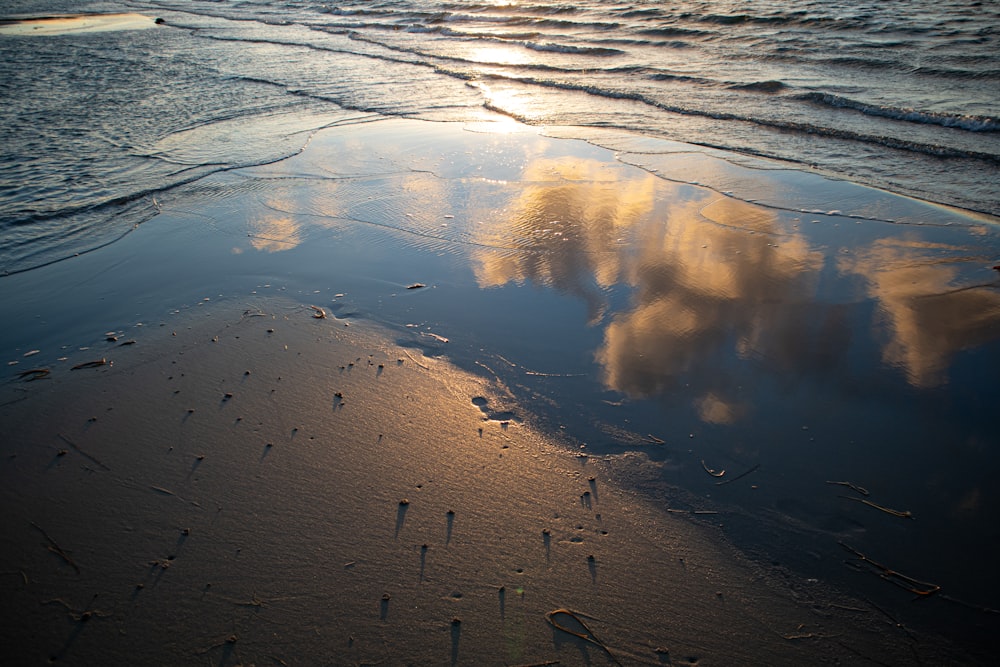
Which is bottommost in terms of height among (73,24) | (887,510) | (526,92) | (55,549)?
(55,549)

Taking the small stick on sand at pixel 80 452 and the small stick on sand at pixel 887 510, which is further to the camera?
the small stick on sand at pixel 80 452

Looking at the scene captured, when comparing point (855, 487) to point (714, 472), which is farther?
point (714, 472)

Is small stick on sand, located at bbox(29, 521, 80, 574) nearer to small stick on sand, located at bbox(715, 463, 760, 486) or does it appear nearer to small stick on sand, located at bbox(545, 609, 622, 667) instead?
small stick on sand, located at bbox(545, 609, 622, 667)

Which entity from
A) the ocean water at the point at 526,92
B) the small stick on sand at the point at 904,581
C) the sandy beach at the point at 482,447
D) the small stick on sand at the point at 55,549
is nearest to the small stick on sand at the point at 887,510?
the sandy beach at the point at 482,447

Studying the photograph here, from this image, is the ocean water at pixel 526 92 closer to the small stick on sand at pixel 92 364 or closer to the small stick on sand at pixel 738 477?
the small stick on sand at pixel 92 364

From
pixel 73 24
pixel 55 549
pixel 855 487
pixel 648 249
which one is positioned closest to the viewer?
pixel 55 549

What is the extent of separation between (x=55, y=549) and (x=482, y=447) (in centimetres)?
184

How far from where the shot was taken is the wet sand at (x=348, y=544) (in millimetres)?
2131

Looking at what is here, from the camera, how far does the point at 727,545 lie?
2473 millimetres

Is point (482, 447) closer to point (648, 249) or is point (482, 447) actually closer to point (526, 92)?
point (648, 249)

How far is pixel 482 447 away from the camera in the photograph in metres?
2.99

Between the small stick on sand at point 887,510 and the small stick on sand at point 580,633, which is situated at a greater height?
the small stick on sand at point 887,510

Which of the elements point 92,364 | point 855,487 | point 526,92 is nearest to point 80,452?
point 92,364

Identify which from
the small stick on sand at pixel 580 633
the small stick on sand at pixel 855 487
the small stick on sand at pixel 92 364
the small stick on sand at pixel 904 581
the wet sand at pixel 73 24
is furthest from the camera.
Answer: the wet sand at pixel 73 24
